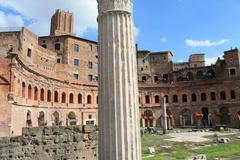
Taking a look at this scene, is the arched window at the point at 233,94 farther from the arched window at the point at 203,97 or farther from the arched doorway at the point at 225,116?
the arched window at the point at 203,97

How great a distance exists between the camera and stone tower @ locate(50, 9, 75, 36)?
177 ft

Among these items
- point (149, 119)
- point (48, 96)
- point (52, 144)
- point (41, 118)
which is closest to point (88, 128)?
point (52, 144)

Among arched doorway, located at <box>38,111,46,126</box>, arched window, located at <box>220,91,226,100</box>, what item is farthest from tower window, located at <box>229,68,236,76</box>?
arched doorway, located at <box>38,111,46,126</box>

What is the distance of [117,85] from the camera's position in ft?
16.4

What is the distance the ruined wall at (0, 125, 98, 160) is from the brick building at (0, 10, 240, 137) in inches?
638

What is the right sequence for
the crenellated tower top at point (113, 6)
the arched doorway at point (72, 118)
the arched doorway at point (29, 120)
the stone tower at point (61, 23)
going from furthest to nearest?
the stone tower at point (61, 23) → the arched doorway at point (72, 118) → the arched doorway at point (29, 120) → the crenellated tower top at point (113, 6)

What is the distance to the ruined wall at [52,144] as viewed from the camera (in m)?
10.1

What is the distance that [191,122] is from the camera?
153ft

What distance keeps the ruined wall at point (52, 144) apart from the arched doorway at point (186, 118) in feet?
125

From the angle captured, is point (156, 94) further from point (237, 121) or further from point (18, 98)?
point (18, 98)

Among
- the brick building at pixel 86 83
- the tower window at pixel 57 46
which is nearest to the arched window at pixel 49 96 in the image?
the brick building at pixel 86 83

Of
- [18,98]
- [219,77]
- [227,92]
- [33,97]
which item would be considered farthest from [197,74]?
[18,98]

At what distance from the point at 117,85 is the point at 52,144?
687 cm

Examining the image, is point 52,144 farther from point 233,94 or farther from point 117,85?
point 233,94
